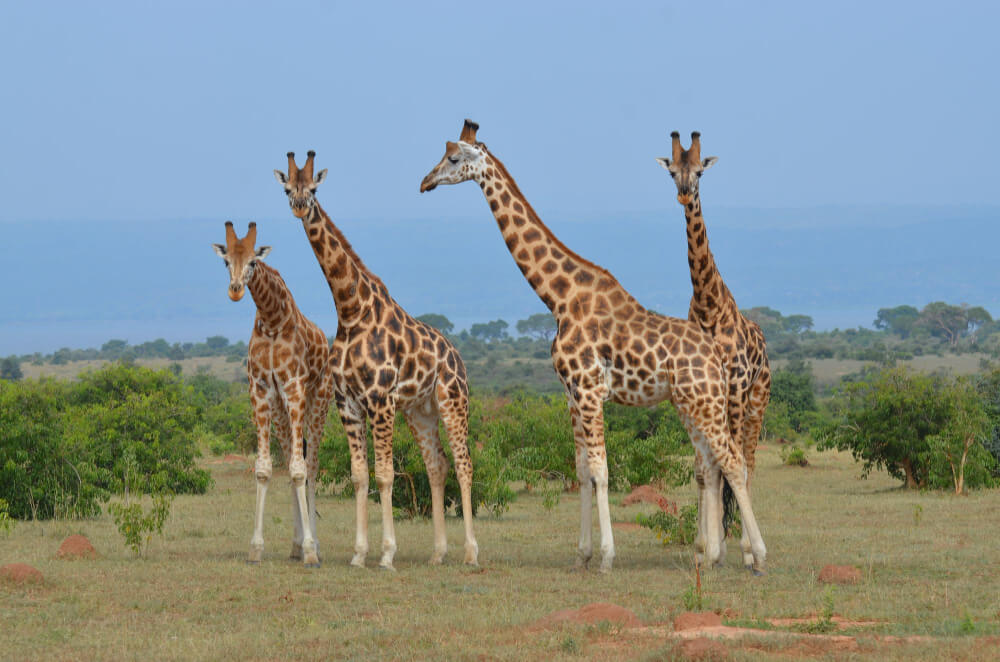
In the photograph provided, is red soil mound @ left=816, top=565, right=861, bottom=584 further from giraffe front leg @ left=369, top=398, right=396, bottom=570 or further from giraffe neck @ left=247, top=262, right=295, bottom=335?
giraffe neck @ left=247, top=262, right=295, bottom=335

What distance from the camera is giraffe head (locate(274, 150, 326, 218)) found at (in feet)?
42.3

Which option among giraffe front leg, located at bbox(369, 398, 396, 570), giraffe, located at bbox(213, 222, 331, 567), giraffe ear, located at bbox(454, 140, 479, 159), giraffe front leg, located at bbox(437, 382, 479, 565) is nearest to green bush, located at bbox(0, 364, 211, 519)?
giraffe, located at bbox(213, 222, 331, 567)

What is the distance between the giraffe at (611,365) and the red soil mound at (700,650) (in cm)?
370

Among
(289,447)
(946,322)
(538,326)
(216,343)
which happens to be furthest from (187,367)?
(289,447)

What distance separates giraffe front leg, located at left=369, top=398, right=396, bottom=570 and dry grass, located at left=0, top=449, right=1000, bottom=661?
0.77 feet

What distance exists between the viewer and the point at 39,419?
1870 cm

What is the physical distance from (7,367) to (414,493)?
2168 inches

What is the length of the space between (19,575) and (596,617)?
550cm

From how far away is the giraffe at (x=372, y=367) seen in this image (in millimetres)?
12820

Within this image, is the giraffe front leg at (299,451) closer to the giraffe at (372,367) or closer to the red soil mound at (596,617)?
the giraffe at (372,367)

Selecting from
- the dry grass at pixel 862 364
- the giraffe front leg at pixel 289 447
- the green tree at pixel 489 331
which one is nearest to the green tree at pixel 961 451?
the giraffe front leg at pixel 289 447

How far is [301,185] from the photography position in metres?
13.0

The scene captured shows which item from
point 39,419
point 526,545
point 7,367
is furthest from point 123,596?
point 7,367

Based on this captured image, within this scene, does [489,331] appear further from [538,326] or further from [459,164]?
[459,164]
